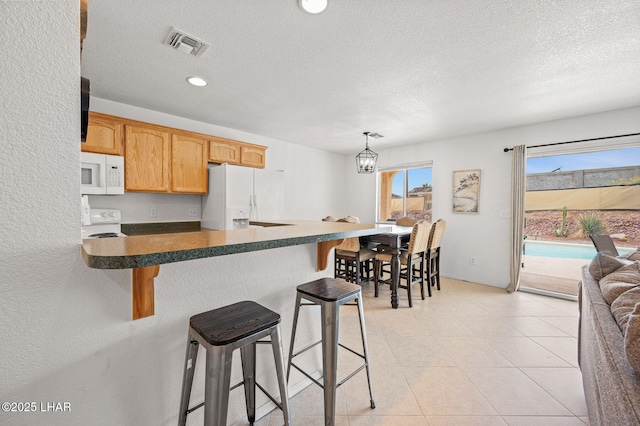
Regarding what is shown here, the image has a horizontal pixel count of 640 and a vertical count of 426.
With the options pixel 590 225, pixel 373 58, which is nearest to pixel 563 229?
pixel 590 225

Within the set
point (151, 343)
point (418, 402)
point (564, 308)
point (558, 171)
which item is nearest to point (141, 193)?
point (151, 343)

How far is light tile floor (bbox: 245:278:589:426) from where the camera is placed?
1551 mm

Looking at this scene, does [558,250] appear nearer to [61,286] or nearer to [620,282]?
[620,282]

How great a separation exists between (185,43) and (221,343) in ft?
6.51

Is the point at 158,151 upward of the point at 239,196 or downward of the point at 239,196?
upward

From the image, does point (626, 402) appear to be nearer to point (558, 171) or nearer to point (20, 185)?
point (20, 185)

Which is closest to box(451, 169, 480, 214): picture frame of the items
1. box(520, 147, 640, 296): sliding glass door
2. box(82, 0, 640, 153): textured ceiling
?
box(520, 147, 640, 296): sliding glass door

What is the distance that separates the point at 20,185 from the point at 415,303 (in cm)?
356

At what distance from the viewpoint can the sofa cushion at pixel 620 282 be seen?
4.16ft

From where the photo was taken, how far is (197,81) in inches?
94.7

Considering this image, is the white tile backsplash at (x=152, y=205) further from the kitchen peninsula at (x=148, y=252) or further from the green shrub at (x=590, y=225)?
the green shrub at (x=590, y=225)

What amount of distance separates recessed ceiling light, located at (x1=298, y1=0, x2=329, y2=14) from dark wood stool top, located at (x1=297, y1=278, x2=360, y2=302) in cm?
161

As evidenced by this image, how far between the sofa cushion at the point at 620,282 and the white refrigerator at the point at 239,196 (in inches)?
128

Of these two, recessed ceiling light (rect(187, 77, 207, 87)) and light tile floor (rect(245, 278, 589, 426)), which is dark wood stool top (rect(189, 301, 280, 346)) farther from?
recessed ceiling light (rect(187, 77, 207, 87))
